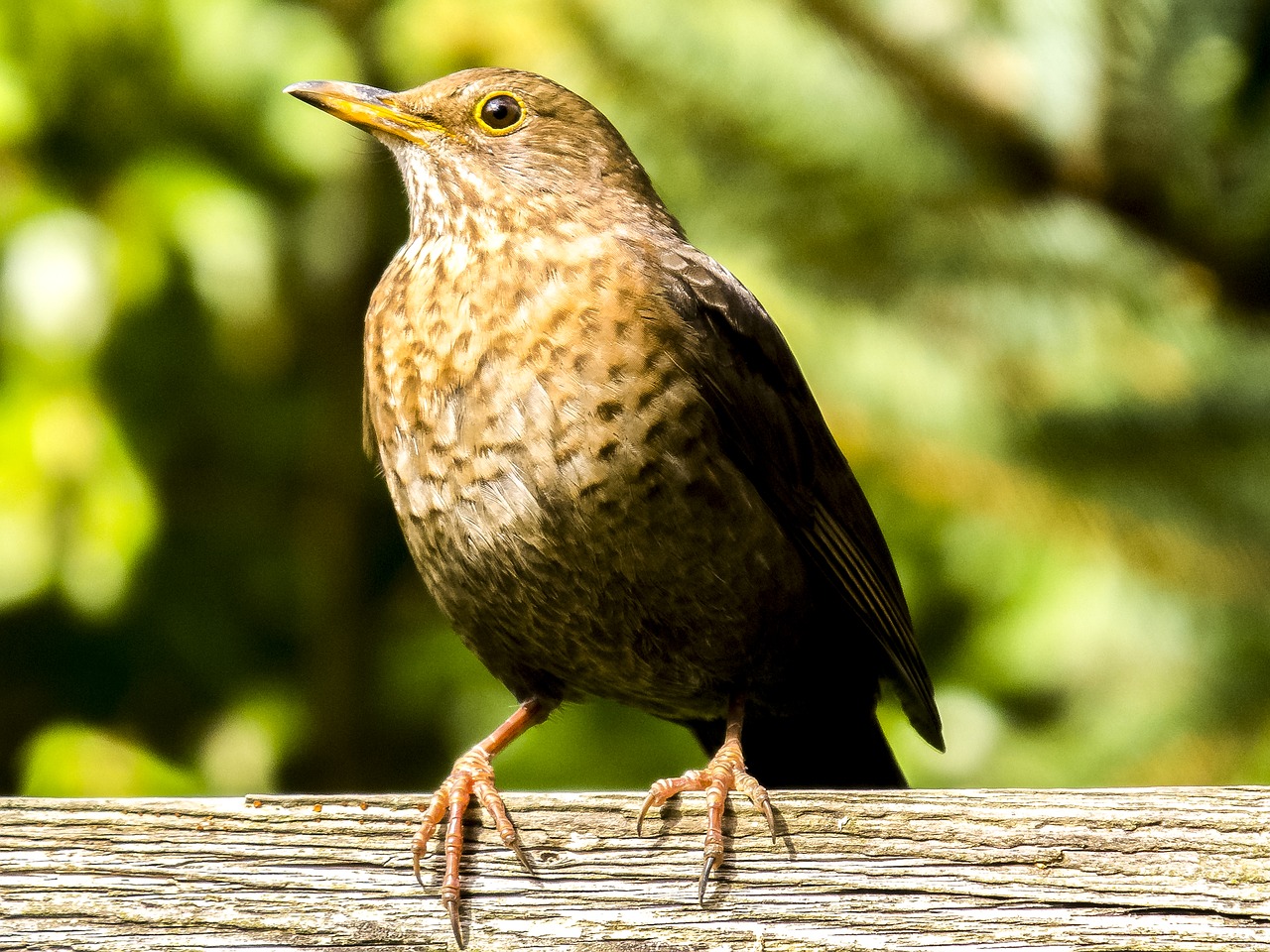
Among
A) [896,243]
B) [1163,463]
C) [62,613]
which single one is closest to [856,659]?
[1163,463]

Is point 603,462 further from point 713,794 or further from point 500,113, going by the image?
point 500,113

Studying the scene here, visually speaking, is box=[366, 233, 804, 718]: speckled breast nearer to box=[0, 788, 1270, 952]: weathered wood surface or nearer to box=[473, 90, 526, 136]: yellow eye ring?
box=[473, 90, 526, 136]: yellow eye ring

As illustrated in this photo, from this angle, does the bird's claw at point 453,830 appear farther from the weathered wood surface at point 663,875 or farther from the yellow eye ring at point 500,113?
the yellow eye ring at point 500,113

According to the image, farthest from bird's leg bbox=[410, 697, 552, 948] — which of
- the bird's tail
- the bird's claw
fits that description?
the bird's tail

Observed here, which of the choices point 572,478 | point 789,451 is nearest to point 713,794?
point 572,478

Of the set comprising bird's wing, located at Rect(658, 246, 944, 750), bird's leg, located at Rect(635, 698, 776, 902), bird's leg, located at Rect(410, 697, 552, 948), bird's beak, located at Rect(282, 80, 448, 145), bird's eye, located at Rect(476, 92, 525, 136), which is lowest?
bird's leg, located at Rect(410, 697, 552, 948)

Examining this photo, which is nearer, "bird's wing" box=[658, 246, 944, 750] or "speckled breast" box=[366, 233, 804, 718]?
"speckled breast" box=[366, 233, 804, 718]

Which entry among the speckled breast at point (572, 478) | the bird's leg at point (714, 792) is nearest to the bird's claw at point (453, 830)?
the bird's leg at point (714, 792)
